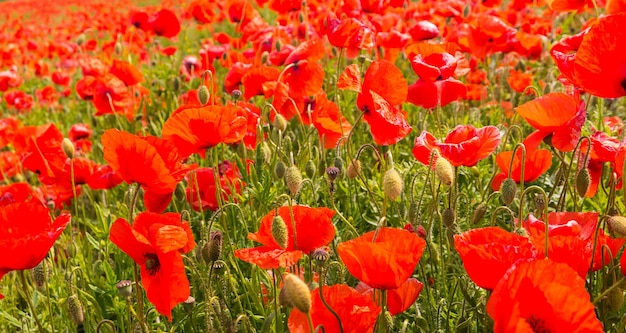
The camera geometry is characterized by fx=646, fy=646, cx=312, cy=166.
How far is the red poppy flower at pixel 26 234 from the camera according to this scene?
53.1 inches

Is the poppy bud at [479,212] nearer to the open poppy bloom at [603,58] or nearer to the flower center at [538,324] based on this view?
the open poppy bloom at [603,58]

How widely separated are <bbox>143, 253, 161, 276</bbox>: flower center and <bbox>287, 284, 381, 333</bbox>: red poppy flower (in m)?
0.42

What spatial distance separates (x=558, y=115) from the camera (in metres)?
1.70

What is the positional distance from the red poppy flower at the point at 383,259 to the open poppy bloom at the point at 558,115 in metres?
0.60

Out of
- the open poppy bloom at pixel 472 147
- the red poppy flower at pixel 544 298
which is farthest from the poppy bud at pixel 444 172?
the red poppy flower at pixel 544 298

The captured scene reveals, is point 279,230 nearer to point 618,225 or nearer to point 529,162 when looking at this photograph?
point 618,225

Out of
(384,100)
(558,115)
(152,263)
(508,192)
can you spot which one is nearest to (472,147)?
(508,192)

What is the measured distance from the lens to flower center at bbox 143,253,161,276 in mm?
1505

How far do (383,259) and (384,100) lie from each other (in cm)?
79

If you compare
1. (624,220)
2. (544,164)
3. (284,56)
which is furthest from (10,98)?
(624,220)

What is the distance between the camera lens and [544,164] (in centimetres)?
197

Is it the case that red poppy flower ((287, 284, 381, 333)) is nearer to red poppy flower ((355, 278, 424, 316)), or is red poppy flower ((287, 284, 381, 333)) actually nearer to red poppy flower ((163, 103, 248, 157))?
red poppy flower ((355, 278, 424, 316))

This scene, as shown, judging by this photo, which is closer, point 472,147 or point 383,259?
point 383,259

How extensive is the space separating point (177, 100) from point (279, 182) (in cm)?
156
